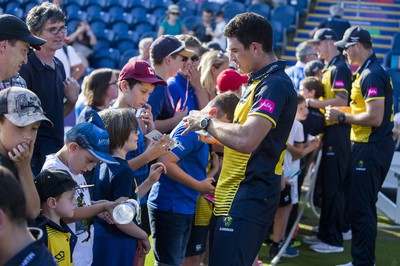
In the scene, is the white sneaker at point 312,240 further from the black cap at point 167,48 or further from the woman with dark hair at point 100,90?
the woman with dark hair at point 100,90

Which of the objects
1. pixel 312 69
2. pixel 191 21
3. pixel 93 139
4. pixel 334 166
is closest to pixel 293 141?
pixel 334 166

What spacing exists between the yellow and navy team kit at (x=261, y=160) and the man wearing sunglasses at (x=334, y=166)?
3466 mm

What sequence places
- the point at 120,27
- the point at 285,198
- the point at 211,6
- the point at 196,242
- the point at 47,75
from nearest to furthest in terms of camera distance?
the point at 47,75 < the point at 196,242 < the point at 285,198 < the point at 120,27 < the point at 211,6

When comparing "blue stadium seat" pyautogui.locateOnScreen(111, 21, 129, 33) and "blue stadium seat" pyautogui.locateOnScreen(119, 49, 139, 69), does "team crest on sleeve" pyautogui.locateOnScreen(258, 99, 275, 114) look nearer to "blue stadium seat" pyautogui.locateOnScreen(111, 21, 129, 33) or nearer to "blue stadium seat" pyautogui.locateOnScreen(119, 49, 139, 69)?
"blue stadium seat" pyautogui.locateOnScreen(119, 49, 139, 69)

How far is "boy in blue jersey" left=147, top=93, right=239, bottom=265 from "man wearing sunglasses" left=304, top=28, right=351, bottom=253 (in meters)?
2.71

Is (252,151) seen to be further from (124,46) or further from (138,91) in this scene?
(124,46)

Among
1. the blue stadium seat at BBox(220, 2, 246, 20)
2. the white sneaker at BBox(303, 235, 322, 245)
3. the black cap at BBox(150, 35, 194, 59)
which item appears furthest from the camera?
the blue stadium seat at BBox(220, 2, 246, 20)

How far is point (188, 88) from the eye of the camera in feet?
18.4

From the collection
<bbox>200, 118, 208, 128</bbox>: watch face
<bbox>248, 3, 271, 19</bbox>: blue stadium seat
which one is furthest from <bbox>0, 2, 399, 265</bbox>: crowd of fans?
<bbox>248, 3, 271, 19</bbox>: blue stadium seat

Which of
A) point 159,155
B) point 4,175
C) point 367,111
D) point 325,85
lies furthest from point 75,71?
point 4,175

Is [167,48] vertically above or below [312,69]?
above

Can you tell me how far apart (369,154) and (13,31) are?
3.52 meters

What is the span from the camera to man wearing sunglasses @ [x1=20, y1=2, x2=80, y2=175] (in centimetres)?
483

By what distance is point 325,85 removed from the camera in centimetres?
766
